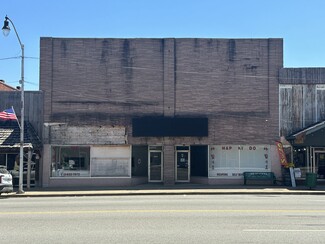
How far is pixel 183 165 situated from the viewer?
88.6 feet

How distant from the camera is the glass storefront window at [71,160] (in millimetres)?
25062

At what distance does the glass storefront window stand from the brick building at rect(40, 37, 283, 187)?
6 centimetres

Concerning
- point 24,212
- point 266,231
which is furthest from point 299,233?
point 24,212

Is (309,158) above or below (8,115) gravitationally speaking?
below

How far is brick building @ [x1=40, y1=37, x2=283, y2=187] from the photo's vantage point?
979 inches

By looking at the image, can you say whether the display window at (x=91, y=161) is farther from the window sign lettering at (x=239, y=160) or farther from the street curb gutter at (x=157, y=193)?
the window sign lettering at (x=239, y=160)

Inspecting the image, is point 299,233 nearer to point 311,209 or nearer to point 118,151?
point 311,209

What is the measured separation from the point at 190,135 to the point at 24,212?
13230 mm

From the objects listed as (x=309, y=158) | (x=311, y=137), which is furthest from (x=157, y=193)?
(x=309, y=158)

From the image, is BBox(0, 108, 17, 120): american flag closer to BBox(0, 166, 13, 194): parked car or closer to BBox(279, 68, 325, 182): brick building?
BBox(0, 166, 13, 194): parked car

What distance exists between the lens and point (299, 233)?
9234mm

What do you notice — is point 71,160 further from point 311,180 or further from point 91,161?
point 311,180

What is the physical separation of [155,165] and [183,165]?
1772 mm

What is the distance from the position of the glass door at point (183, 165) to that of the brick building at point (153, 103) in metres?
1.78
